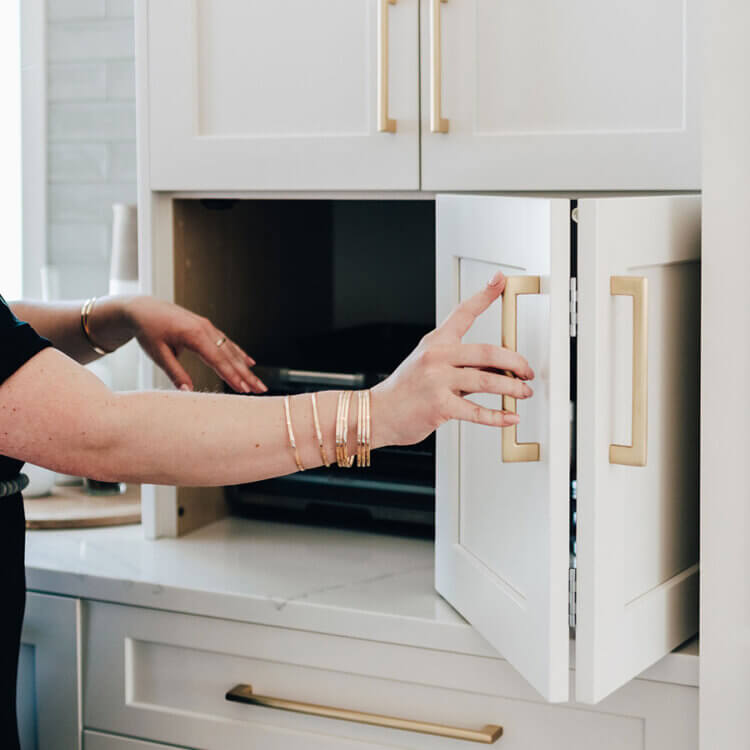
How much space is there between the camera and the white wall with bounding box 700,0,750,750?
A: 3.18ft

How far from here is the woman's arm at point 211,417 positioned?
95 centimetres

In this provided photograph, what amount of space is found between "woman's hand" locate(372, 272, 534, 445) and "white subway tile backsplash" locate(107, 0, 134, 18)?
123cm

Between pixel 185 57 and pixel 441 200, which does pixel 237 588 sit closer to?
pixel 441 200

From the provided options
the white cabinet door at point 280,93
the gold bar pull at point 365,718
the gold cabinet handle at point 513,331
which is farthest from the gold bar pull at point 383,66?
the gold bar pull at point 365,718

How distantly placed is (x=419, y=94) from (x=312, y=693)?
0.73 meters

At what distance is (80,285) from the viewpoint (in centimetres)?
206

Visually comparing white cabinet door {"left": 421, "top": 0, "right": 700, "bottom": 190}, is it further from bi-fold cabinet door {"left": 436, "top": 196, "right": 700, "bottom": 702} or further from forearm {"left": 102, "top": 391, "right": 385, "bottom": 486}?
forearm {"left": 102, "top": 391, "right": 385, "bottom": 486}

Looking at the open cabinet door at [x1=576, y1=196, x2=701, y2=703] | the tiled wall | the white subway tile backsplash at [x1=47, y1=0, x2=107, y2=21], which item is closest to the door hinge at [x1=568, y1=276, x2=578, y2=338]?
the open cabinet door at [x1=576, y1=196, x2=701, y2=703]

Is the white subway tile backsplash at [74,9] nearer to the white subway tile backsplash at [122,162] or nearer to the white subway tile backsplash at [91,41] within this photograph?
the white subway tile backsplash at [91,41]

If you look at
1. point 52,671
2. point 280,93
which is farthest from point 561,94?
point 52,671

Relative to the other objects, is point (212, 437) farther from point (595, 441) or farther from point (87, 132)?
point (87, 132)

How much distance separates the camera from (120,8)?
196cm

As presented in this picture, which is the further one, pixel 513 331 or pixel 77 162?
pixel 77 162

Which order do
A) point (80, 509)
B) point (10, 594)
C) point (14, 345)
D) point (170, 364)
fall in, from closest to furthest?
point (14, 345) < point (10, 594) < point (170, 364) < point (80, 509)
